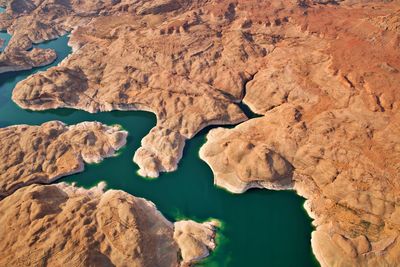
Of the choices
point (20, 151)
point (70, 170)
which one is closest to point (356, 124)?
point (70, 170)

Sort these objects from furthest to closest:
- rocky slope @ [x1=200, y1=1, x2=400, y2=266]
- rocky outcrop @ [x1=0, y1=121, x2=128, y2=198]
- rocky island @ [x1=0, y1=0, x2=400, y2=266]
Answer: rocky outcrop @ [x1=0, y1=121, x2=128, y2=198] < rocky island @ [x1=0, y1=0, x2=400, y2=266] < rocky slope @ [x1=200, y1=1, x2=400, y2=266]

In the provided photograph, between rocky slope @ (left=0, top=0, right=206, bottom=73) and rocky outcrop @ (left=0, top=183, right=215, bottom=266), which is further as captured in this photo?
rocky slope @ (left=0, top=0, right=206, bottom=73)

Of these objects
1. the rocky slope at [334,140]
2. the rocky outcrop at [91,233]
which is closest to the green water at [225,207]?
the rocky slope at [334,140]

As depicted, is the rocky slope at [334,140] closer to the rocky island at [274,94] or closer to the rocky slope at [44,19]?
the rocky island at [274,94]

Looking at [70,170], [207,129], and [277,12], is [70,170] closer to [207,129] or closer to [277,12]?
[207,129]

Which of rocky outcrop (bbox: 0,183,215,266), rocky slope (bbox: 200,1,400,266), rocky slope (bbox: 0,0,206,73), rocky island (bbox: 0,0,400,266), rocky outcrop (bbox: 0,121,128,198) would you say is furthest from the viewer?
rocky slope (bbox: 0,0,206,73)

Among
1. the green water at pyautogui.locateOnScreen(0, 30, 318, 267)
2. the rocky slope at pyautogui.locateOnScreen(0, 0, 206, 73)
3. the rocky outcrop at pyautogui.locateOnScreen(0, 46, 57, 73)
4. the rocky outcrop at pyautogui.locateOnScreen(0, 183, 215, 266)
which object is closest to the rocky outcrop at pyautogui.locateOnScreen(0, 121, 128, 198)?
the green water at pyautogui.locateOnScreen(0, 30, 318, 267)

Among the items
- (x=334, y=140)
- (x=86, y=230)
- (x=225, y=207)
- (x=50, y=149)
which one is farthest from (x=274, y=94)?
(x=86, y=230)

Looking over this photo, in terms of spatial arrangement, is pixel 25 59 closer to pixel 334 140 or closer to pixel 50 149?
pixel 50 149

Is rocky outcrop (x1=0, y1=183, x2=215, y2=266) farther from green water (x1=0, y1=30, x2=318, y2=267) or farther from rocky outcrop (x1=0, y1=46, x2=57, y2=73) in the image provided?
rocky outcrop (x1=0, y1=46, x2=57, y2=73)
